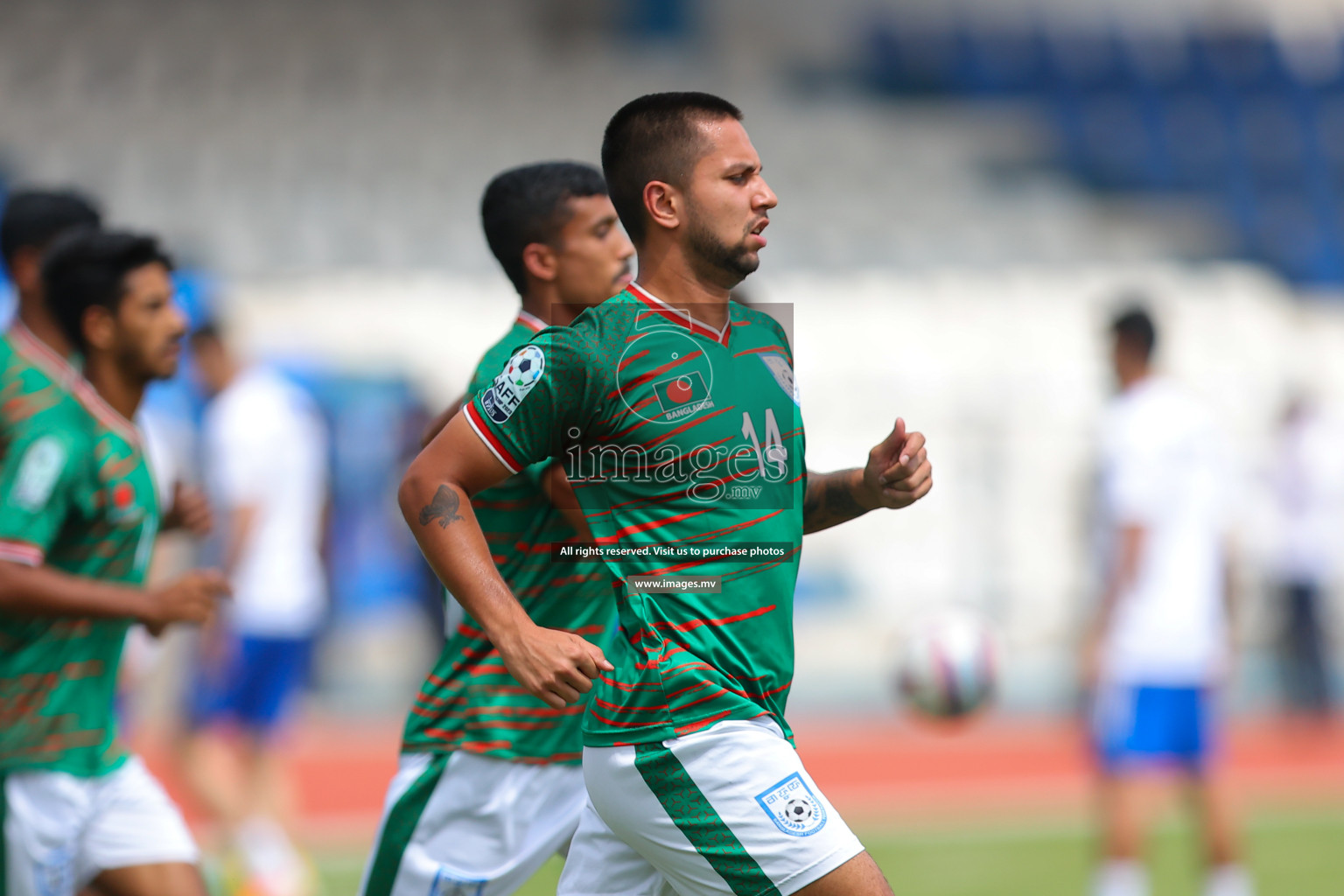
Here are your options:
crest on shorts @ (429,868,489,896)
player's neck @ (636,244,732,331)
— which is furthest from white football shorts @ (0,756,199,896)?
player's neck @ (636,244,732,331)

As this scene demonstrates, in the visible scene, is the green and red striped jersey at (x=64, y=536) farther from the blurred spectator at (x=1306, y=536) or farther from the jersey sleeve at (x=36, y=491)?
the blurred spectator at (x=1306, y=536)

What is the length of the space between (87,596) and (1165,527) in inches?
181

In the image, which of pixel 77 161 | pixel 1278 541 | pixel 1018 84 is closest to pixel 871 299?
pixel 1278 541

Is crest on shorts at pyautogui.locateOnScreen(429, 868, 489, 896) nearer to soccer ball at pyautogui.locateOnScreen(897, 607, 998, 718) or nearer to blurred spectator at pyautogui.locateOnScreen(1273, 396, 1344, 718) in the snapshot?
soccer ball at pyautogui.locateOnScreen(897, 607, 998, 718)

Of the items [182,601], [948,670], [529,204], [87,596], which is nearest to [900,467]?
[529,204]

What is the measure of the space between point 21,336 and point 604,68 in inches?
720

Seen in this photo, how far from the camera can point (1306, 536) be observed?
13.4 m

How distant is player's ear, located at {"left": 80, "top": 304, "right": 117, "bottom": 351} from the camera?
173 inches

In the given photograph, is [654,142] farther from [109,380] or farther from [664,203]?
[109,380]

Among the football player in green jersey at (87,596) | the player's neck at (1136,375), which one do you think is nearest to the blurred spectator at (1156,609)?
the player's neck at (1136,375)

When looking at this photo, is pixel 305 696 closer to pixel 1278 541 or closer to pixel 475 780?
pixel 1278 541

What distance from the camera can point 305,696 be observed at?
13859mm

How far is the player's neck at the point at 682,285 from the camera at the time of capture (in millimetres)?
3318

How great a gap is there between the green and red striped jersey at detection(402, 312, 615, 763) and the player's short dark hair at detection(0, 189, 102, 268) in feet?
6.91
